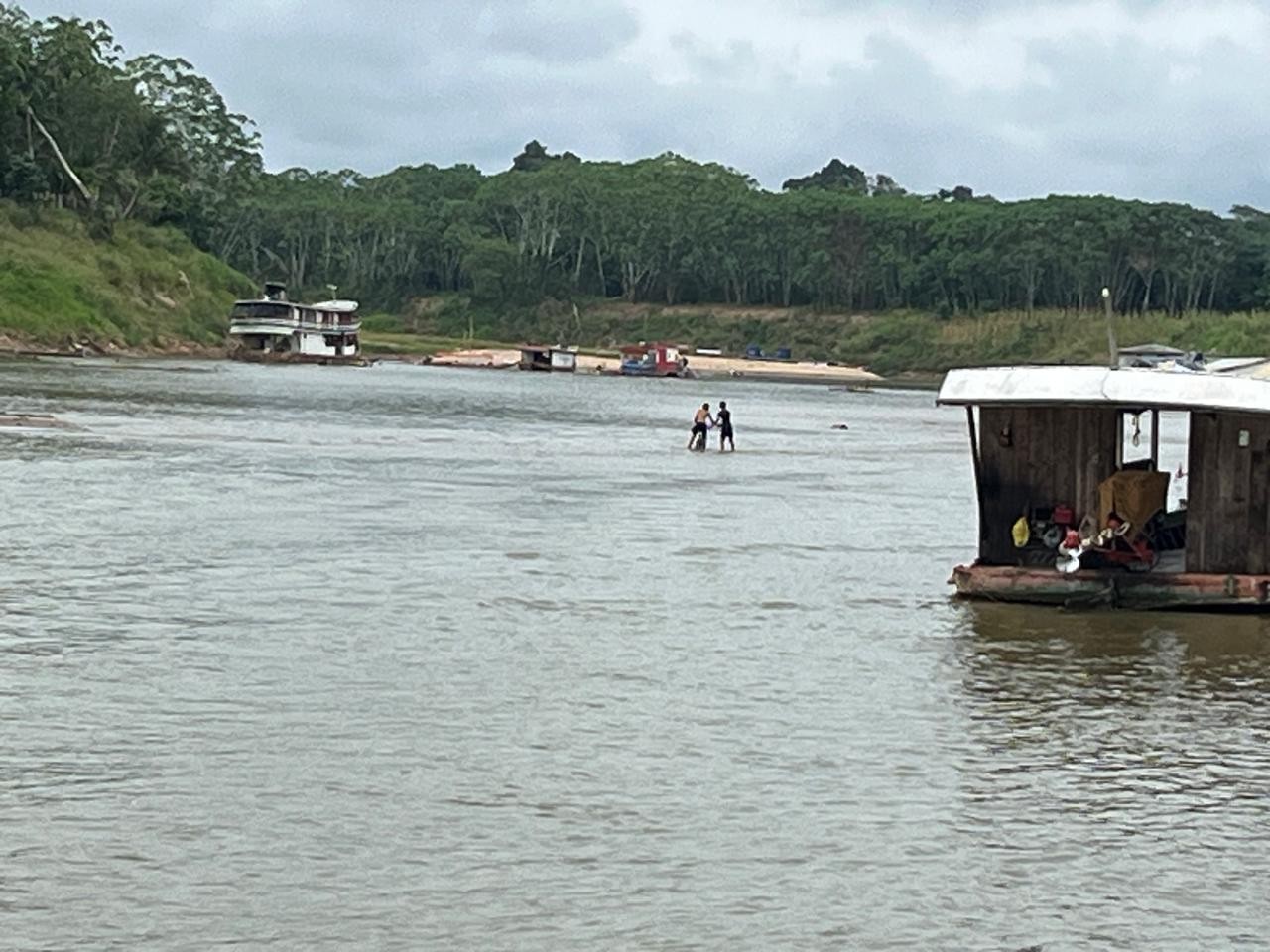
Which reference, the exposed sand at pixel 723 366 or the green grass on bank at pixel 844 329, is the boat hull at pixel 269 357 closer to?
the exposed sand at pixel 723 366

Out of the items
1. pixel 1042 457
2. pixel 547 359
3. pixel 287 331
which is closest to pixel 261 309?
pixel 287 331

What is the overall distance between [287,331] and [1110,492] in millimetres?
103210

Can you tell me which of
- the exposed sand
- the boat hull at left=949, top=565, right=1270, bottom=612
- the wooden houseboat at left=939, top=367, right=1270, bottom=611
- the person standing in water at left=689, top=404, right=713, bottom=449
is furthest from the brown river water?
the exposed sand

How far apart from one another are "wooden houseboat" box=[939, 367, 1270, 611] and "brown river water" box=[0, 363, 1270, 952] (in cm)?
45

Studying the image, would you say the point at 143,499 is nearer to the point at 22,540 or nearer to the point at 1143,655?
the point at 22,540

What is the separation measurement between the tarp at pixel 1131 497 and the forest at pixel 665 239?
115486 millimetres

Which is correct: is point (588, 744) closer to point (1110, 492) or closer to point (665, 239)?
point (1110, 492)

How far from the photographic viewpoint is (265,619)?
20875 mm

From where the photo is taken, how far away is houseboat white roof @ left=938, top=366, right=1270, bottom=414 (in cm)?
2112

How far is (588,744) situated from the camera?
50.5ft

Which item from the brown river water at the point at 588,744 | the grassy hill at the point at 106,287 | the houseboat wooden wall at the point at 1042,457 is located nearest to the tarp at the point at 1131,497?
the houseboat wooden wall at the point at 1042,457

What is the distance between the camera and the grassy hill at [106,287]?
10512 centimetres

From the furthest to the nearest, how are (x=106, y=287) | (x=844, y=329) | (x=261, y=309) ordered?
1. (x=844, y=329)
2. (x=261, y=309)
3. (x=106, y=287)

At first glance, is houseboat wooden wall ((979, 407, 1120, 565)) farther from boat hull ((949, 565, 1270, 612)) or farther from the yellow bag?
boat hull ((949, 565, 1270, 612))
